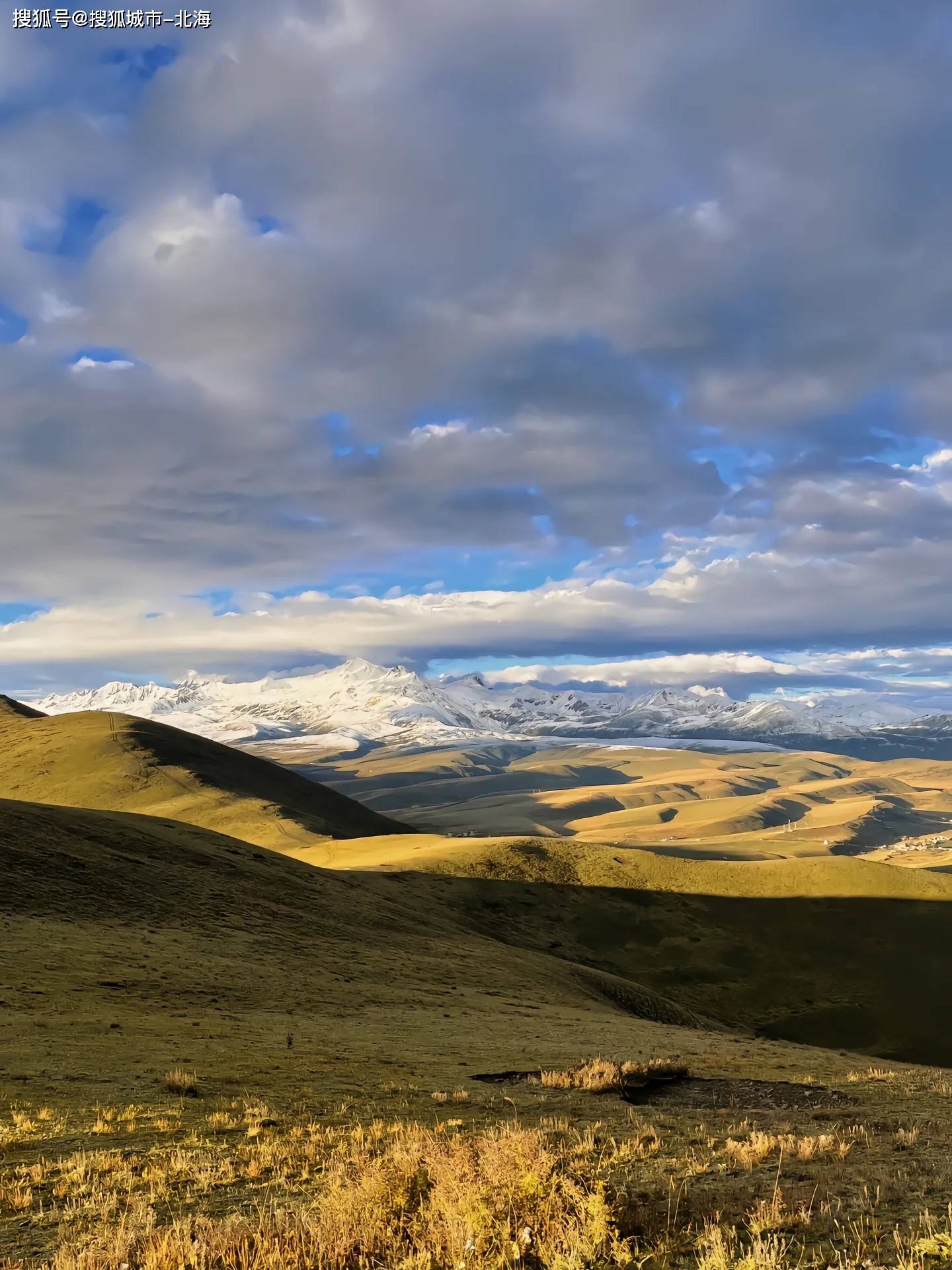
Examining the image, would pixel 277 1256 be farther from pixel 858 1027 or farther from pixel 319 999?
pixel 858 1027

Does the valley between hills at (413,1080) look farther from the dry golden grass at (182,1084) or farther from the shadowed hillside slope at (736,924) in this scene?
the shadowed hillside slope at (736,924)

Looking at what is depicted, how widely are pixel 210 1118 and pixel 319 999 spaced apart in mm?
17905

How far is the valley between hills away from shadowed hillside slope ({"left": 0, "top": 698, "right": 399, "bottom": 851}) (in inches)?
2195

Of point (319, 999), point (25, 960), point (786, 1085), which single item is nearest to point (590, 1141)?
point (786, 1085)

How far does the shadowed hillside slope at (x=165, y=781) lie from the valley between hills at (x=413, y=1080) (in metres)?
55.8

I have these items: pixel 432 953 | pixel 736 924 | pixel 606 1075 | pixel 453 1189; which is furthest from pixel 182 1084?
pixel 736 924

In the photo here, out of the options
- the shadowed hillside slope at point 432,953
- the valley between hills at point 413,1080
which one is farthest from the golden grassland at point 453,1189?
the shadowed hillside slope at point 432,953

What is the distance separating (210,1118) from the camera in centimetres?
1409

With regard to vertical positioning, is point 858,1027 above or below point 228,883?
below

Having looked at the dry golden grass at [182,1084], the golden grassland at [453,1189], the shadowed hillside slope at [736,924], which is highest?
the golden grassland at [453,1189]

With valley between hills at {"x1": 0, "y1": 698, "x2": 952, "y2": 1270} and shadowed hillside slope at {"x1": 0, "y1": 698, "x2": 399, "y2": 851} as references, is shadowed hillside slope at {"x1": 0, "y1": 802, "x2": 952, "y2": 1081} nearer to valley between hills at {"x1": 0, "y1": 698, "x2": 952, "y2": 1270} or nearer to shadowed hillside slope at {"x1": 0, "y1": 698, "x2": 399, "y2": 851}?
valley between hills at {"x1": 0, "y1": 698, "x2": 952, "y2": 1270}

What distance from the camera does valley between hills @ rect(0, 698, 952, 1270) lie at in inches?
317

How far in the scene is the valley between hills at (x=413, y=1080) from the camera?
8055 mm

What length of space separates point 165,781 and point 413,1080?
128m
